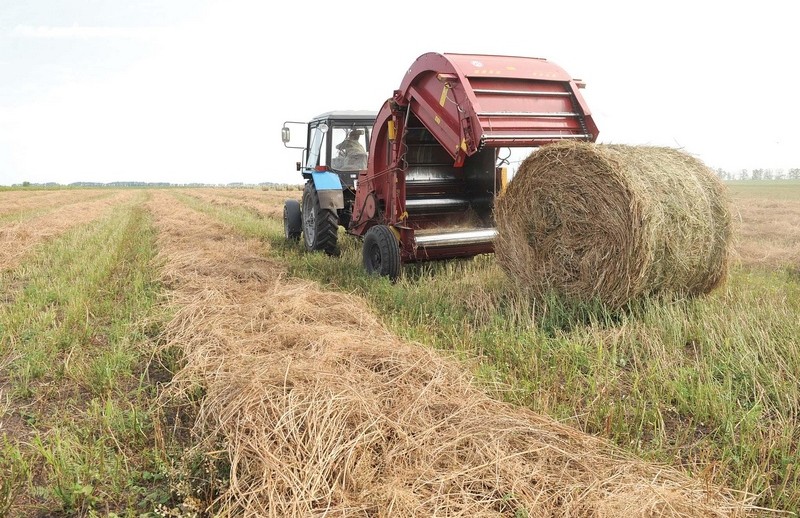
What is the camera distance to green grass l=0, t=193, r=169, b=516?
2.38 meters

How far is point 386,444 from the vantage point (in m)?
2.42

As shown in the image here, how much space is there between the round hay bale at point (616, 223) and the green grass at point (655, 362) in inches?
9.5

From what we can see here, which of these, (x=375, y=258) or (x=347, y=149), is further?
(x=347, y=149)

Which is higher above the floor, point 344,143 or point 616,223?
point 344,143

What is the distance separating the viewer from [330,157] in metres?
8.63

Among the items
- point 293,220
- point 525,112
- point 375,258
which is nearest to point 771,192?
point 293,220

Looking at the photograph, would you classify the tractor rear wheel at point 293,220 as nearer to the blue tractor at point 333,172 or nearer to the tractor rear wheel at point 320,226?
the blue tractor at point 333,172

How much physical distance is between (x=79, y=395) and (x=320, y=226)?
4831 mm

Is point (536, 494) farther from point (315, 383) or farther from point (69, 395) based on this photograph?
point (69, 395)

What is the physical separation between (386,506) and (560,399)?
5.16ft

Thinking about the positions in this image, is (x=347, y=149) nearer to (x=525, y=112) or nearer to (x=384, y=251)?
(x=384, y=251)

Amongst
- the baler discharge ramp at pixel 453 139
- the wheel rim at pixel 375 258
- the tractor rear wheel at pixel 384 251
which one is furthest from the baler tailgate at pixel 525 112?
the wheel rim at pixel 375 258

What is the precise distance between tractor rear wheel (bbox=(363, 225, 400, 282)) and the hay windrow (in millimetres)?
2384

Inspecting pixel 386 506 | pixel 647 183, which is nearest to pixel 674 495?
pixel 386 506
